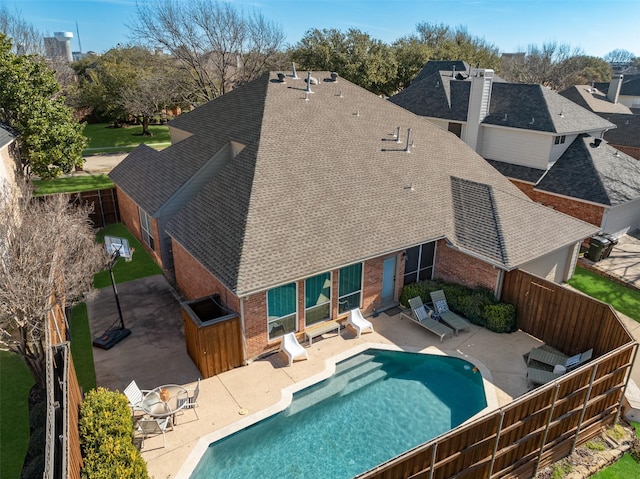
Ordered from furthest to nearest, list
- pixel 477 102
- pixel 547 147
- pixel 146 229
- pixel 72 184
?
pixel 72 184 → pixel 477 102 → pixel 547 147 → pixel 146 229

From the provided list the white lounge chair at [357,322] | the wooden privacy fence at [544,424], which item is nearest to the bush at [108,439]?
the wooden privacy fence at [544,424]

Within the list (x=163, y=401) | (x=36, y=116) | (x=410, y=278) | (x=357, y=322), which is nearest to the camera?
(x=163, y=401)

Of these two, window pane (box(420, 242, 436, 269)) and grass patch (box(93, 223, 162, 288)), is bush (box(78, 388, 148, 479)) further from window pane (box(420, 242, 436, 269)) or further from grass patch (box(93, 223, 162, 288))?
window pane (box(420, 242, 436, 269))

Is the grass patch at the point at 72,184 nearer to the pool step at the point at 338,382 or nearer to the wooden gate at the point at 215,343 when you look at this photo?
the wooden gate at the point at 215,343

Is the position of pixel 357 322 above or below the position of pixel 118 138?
below

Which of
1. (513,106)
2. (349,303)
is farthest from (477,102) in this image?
(349,303)

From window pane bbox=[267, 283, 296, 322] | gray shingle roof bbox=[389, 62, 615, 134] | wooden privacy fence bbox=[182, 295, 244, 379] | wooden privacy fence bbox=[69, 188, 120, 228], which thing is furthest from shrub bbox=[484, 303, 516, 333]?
wooden privacy fence bbox=[69, 188, 120, 228]

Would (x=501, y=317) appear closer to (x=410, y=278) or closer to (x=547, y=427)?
(x=410, y=278)
